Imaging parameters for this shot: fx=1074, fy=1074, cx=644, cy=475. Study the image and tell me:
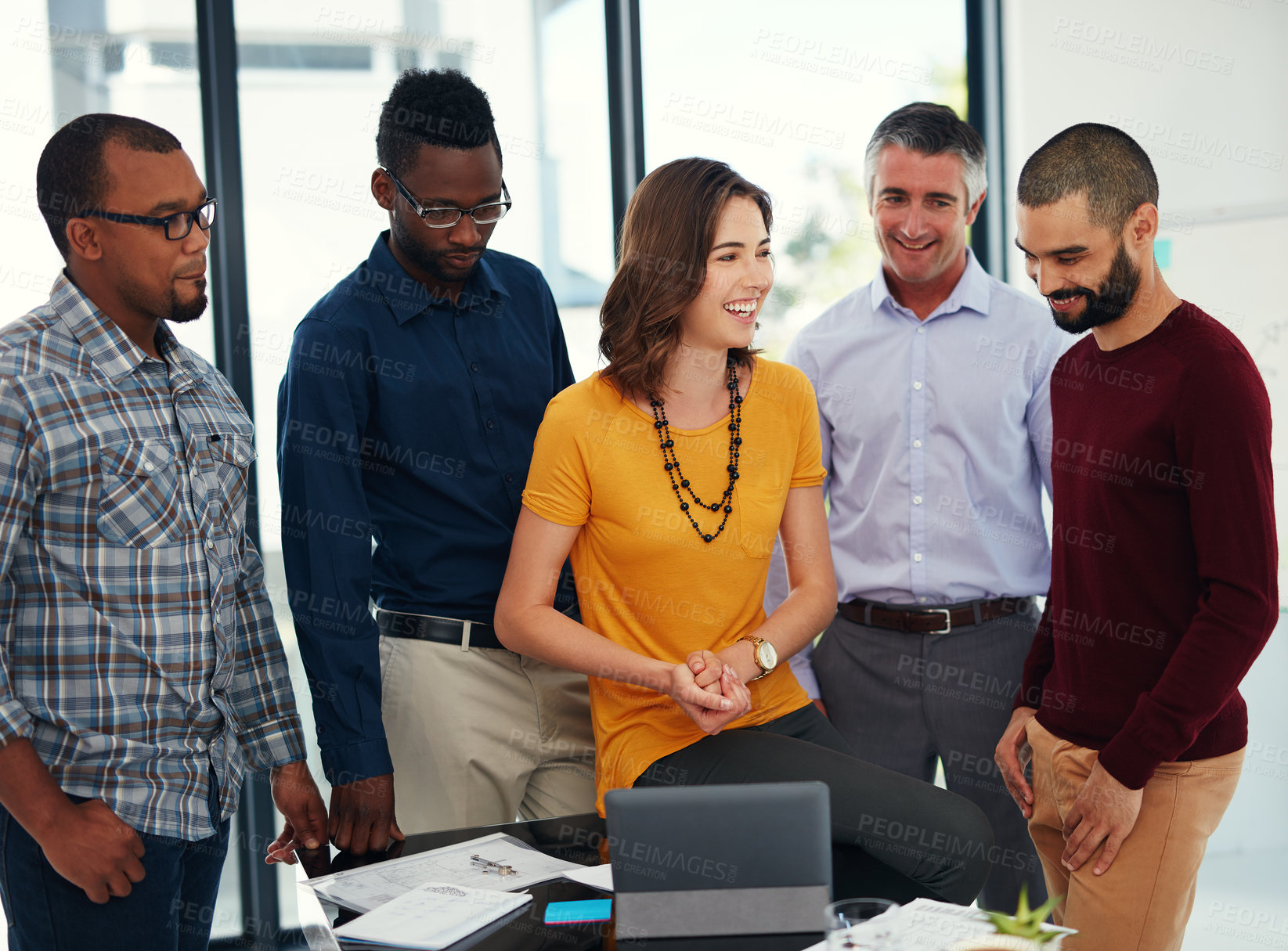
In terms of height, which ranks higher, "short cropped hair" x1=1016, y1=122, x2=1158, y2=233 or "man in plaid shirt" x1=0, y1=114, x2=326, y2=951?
"short cropped hair" x1=1016, y1=122, x2=1158, y2=233

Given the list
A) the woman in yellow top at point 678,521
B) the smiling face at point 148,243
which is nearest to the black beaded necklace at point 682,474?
the woman in yellow top at point 678,521

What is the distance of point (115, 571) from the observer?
1.61 m

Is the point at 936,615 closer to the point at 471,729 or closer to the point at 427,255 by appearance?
the point at 471,729

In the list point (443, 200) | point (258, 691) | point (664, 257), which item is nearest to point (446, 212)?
point (443, 200)

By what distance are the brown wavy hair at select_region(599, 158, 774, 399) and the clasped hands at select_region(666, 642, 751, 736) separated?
1.69 feet

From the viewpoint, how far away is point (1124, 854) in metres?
1.79

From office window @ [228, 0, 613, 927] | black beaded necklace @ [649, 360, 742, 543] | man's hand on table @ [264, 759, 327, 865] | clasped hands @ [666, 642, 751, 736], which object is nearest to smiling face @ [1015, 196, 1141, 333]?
black beaded necklace @ [649, 360, 742, 543]

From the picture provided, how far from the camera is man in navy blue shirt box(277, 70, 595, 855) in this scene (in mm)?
1957

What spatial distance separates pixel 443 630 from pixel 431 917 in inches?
29.1

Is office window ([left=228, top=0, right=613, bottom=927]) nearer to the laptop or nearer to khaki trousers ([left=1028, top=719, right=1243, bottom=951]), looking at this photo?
the laptop

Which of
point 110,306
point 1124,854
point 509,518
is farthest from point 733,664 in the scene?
point 110,306

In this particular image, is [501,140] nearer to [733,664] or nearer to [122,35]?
[122,35]

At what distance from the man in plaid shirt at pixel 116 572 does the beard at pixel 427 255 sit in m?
0.39

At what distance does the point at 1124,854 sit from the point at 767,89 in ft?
9.26
